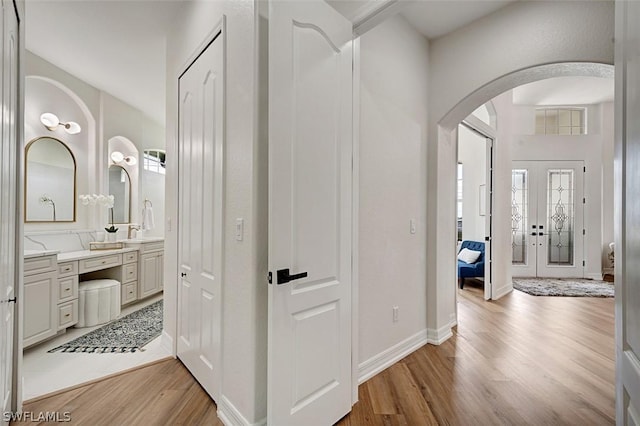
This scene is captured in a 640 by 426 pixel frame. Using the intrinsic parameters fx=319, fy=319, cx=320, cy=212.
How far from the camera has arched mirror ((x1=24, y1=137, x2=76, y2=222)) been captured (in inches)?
142

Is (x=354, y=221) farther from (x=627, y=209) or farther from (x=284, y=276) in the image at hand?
(x=627, y=209)

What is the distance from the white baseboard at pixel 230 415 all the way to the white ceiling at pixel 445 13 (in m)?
3.06

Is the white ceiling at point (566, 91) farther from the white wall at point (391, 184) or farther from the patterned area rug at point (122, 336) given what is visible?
the patterned area rug at point (122, 336)

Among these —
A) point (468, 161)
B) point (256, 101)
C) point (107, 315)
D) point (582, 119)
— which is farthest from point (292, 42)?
point (582, 119)

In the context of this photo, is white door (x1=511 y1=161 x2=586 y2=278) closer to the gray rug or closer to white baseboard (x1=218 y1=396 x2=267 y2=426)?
the gray rug

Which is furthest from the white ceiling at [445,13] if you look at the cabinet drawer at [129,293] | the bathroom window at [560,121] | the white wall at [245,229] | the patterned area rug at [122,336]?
the bathroom window at [560,121]

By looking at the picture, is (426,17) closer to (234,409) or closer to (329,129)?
(329,129)

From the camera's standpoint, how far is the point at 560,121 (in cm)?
679

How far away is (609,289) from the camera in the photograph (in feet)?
17.8

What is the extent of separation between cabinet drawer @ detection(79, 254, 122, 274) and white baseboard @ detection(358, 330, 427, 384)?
3285 mm

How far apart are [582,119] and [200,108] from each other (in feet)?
25.9

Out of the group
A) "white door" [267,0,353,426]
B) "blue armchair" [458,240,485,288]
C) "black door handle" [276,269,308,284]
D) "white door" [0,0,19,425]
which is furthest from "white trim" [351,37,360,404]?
"blue armchair" [458,240,485,288]

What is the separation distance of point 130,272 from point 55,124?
2.03 m

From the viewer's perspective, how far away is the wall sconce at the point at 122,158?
481 centimetres
